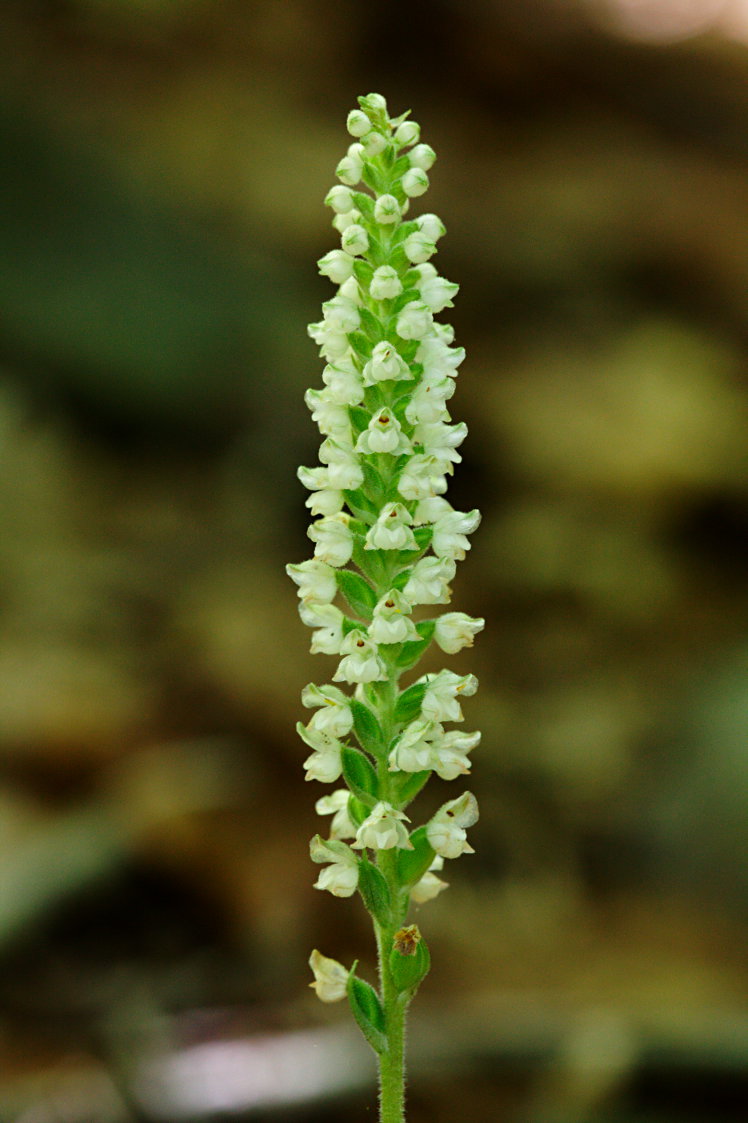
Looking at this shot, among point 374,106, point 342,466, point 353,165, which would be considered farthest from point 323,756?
point 374,106

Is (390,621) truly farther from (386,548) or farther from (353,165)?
(353,165)

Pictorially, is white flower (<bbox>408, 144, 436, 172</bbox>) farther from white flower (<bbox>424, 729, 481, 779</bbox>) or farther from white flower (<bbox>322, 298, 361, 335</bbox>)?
white flower (<bbox>424, 729, 481, 779</bbox>)

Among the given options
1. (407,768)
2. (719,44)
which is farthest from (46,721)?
(719,44)

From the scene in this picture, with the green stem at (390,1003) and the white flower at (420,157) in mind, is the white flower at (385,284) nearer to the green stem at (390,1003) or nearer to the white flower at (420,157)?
the white flower at (420,157)

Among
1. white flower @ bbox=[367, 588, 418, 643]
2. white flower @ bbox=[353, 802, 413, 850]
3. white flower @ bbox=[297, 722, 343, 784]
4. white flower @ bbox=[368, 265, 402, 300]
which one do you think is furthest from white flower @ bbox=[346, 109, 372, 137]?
white flower @ bbox=[353, 802, 413, 850]

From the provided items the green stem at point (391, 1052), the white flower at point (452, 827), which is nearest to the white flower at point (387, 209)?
the white flower at point (452, 827)

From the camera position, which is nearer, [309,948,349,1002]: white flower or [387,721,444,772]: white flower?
[387,721,444,772]: white flower
